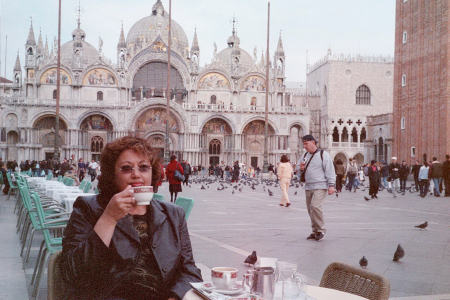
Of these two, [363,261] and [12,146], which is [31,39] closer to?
[12,146]

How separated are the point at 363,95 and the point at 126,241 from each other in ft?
179

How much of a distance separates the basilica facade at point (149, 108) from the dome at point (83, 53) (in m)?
1.08

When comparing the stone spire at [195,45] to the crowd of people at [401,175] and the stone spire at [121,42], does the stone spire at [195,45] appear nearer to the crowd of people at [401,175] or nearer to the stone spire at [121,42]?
the stone spire at [121,42]

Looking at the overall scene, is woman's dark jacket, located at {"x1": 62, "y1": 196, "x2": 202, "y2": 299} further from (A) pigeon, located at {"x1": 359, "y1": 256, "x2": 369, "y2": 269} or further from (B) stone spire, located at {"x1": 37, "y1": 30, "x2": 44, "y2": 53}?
(B) stone spire, located at {"x1": 37, "y1": 30, "x2": 44, "y2": 53}

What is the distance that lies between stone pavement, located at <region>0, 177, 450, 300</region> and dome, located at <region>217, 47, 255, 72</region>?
1605 inches

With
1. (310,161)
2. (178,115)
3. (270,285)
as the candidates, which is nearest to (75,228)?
(270,285)

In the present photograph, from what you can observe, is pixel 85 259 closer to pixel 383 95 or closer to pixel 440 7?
pixel 440 7

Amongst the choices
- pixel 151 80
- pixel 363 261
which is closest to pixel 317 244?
pixel 363 261

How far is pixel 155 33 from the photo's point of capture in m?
50.3

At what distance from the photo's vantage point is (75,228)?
2.43 metres

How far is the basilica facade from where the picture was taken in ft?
145

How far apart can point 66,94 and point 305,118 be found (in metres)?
23.3

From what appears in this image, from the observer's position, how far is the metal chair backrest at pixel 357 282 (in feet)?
7.72

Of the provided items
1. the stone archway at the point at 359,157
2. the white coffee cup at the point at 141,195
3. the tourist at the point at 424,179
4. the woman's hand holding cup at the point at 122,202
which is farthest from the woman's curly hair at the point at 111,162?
the stone archway at the point at 359,157
